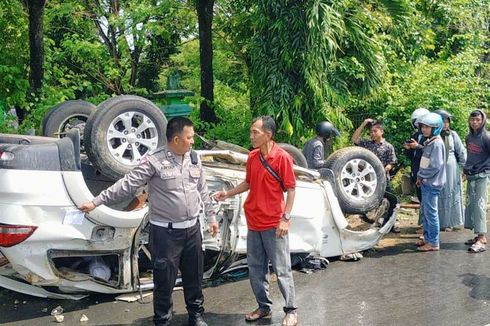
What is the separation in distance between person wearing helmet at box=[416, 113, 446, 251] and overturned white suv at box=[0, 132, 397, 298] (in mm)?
1091

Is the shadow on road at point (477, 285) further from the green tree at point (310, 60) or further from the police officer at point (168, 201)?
the green tree at point (310, 60)

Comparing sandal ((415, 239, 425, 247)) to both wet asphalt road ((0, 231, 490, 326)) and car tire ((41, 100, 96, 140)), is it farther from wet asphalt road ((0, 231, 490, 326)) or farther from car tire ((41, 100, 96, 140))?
car tire ((41, 100, 96, 140))

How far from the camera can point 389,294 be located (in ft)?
18.1

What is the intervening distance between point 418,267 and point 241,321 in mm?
2369

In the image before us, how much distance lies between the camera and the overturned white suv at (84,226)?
477 centimetres

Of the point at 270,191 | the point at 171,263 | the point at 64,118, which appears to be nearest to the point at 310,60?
the point at 64,118

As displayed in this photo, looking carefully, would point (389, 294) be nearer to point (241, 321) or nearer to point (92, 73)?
point (241, 321)

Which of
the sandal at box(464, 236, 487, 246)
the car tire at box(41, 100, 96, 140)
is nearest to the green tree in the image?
the sandal at box(464, 236, 487, 246)

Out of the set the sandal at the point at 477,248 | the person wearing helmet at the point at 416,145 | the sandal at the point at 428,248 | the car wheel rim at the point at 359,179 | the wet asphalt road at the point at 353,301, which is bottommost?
the wet asphalt road at the point at 353,301

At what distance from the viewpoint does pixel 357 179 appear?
6.95 metres

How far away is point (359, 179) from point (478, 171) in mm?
1439

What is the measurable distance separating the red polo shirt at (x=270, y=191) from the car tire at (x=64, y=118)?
2.23 metres

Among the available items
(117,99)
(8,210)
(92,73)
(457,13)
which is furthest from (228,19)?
(8,210)

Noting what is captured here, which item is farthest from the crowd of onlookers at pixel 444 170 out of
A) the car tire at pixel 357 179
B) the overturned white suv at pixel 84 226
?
the overturned white suv at pixel 84 226
